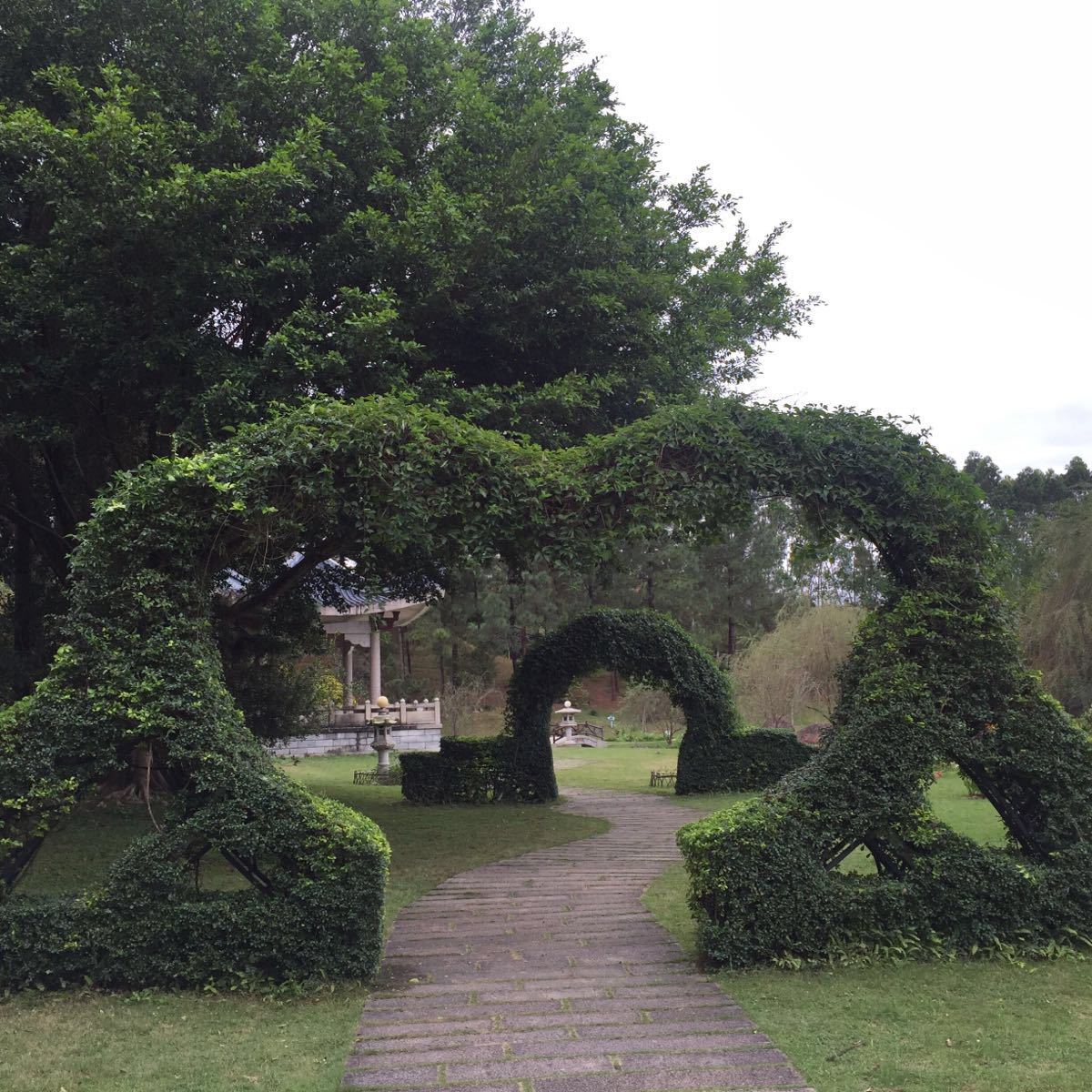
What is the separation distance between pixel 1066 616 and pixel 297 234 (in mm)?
21748

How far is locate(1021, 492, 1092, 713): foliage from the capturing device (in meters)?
23.2

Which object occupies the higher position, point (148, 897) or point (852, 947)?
point (148, 897)

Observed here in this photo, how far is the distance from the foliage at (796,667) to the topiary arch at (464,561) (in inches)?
859

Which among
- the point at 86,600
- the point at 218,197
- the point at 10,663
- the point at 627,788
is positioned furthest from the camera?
the point at 627,788

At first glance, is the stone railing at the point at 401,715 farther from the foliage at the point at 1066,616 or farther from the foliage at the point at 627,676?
A: the foliage at the point at 1066,616

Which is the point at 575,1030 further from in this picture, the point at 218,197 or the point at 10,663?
the point at 10,663

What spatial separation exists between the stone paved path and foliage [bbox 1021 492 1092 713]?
752 inches

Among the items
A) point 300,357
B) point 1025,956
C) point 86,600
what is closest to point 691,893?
point 1025,956

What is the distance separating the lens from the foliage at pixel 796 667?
2838cm

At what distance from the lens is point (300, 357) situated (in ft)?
29.0

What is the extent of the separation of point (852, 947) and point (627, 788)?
42.3 ft

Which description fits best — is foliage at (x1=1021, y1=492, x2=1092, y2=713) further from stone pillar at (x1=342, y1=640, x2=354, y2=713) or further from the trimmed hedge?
stone pillar at (x1=342, y1=640, x2=354, y2=713)

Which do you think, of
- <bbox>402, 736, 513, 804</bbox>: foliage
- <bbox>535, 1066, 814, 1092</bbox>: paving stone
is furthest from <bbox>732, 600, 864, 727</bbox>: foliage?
<bbox>535, 1066, 814, 1092</bbox>: paving stone

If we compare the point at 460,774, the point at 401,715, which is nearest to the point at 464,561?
the point at 460,774
